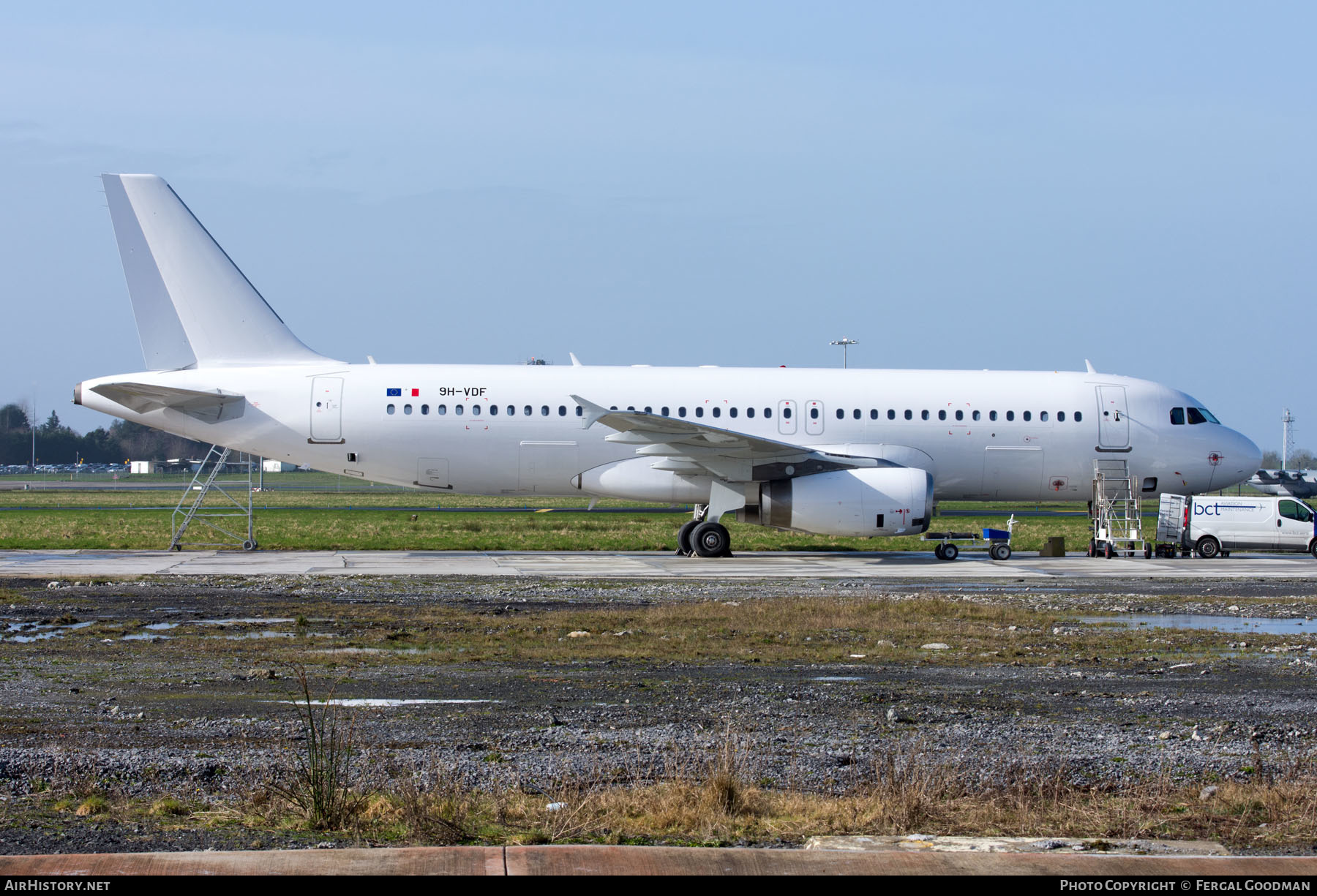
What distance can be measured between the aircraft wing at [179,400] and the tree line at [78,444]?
446 ft

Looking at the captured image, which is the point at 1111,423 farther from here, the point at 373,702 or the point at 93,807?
the point at 93,807

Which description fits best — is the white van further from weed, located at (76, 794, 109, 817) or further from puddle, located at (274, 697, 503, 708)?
weed, located at (76, 794, 109, 817)

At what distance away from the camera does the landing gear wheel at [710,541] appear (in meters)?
24.0

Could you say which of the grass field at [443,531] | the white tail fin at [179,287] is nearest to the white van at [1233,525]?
the grass field at [443,531]

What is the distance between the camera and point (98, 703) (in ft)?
27.1

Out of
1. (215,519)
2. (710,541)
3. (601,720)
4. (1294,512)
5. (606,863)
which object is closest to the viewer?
(606,863)

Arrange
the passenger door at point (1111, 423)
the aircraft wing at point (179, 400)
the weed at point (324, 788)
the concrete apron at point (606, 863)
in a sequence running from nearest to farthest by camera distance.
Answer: the concrete apron at point (606, 863)
the weed at point (324, 788)
the aircraft wing at point (179, 400)
the passenger door at point (1111, 423)

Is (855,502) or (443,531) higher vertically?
(855,502)

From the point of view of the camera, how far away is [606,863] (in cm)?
396

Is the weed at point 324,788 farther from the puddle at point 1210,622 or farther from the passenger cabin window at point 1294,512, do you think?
the passenger cabin window at point 1294,512

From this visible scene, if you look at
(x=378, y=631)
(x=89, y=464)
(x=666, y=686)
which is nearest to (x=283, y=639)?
(x=378, y=631)

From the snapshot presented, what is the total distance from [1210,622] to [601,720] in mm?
9252

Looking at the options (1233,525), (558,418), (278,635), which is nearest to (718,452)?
(558,418)

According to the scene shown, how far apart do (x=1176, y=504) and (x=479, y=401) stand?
604 inches
